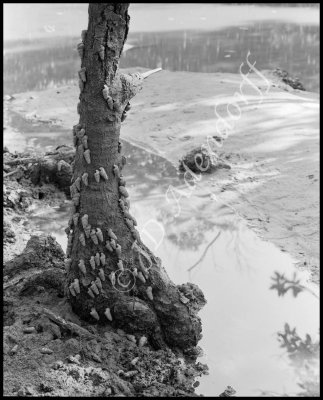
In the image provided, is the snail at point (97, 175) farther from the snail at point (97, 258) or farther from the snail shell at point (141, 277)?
the snail shell at point (141, 277)

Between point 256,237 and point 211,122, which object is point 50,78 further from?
A: point 256,237

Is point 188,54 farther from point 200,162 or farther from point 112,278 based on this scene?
point 112,278

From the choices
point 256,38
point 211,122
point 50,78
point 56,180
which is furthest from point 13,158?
point 256,38

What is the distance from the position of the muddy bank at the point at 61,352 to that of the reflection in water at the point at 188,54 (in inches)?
288

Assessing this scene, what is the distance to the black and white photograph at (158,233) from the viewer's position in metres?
3.74

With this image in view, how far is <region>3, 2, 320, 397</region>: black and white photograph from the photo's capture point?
3.74 m

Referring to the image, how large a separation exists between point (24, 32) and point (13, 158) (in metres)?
8.59

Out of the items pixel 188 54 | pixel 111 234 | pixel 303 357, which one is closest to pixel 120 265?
pixel 111 234

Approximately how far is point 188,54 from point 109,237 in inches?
396

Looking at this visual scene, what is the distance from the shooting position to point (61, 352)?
3.68 metres

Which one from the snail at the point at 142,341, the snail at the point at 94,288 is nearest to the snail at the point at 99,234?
the snail at the point at 94,288

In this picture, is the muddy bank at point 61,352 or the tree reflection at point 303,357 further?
the tree reflection at point 303,357

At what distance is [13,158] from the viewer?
733 centimetres

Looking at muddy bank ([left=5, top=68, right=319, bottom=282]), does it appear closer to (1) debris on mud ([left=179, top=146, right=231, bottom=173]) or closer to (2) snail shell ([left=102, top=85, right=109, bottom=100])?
(1) debris on mud ([left=179, top=146, right=231, bottom=173])
